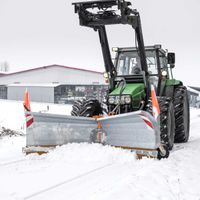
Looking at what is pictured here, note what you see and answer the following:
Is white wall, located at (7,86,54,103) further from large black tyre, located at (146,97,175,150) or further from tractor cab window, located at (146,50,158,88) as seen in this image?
large black tyre, located at (146,97,175,150)

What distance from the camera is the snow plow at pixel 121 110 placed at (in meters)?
6.05

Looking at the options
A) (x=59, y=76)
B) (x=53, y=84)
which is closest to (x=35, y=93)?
(x=53, y=84)

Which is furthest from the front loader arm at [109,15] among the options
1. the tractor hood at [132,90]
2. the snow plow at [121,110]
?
the tractor hood at [132,90]

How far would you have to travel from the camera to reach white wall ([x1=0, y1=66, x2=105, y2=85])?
1262 inches

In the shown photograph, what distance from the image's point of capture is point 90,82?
32.7m

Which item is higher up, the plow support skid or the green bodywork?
the green bodywork

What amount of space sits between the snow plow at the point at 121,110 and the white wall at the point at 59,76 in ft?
79.0

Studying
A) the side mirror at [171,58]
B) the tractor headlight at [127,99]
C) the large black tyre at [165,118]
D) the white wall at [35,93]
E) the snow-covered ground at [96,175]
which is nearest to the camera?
the snow-covered ground at [96,175]

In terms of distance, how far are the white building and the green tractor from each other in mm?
22073

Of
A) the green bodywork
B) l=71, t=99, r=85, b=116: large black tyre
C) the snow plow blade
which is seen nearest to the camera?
the snow plow blade

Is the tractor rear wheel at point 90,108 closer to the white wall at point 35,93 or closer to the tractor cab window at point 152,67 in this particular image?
the tractor cab window at point 152,67

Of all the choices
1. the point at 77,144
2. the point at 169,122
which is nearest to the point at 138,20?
the point at 169,122

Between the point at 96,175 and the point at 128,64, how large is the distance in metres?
3.55

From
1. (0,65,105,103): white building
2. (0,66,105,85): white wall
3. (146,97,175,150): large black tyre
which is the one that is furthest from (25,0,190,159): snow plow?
(0,66,105,85): white wall
